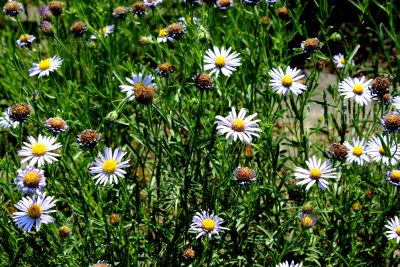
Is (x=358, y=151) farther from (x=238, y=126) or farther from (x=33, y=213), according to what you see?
(x=33, y=213)

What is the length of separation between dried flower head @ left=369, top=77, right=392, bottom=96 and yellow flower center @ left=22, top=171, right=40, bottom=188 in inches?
53.0

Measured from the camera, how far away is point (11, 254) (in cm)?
239

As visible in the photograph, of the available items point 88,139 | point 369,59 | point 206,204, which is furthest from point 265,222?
point 369,59

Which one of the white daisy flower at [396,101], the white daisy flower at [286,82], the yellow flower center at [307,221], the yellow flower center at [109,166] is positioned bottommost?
the yellow flower center at [307,221]

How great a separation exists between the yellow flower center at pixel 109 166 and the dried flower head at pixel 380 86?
1062 mm

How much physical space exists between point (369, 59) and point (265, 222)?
206cm

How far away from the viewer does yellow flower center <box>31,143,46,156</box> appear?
2.24 meters

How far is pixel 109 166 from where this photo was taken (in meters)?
2.18

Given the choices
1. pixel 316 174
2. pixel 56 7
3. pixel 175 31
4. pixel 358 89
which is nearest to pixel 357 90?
pixel 358 89

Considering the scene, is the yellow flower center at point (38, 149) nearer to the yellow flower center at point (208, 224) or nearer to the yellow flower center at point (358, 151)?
the yellow flower center at point (208, 224)

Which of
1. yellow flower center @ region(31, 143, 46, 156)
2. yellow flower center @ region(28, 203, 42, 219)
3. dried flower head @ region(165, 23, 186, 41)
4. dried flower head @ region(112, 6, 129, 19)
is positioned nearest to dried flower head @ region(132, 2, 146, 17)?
dried flower head @ region(112, 6, 129, 19)

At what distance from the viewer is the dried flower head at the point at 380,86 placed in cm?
224

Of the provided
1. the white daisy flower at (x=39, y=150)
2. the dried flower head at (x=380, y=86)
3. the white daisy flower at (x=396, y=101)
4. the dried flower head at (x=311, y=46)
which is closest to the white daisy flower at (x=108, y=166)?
the white daisy flower at (x=39, y=150)

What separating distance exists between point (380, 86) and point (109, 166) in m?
1.11
